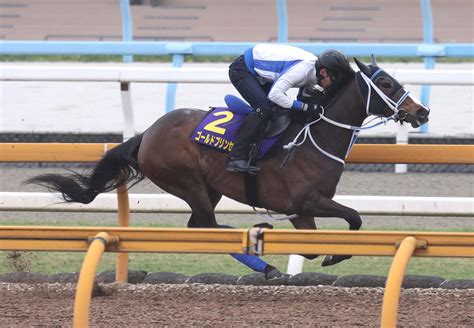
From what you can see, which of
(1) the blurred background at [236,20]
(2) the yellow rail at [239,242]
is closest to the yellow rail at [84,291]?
(2) the yellow rail at [239,242]

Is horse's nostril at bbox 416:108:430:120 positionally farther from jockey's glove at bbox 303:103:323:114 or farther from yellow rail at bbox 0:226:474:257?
yellow rail at bbox 0:226:474:257

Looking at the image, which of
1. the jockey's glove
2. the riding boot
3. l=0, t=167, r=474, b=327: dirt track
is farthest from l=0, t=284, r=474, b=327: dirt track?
the jockey's glove

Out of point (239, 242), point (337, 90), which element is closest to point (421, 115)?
point (337, 90)

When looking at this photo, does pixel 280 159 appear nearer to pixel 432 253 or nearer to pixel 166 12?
pixel 432 253

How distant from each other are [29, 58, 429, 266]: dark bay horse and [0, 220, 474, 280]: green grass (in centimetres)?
63

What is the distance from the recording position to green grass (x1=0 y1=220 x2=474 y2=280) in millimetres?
6961

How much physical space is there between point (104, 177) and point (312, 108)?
4.13 feet

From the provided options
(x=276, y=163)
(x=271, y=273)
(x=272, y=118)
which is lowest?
(x=271, y=273)

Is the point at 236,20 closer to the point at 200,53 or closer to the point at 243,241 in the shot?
the point at 200,53

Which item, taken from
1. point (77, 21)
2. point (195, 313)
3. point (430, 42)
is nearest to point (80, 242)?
point (195, 313)

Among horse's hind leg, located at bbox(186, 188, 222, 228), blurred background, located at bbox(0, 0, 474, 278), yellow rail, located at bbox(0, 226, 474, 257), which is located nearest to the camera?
yellow rail, located at bbox(0, 226, 474, 257)

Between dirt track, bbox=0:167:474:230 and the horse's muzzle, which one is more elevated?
the horse's muzzle

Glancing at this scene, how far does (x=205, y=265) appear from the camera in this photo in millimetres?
7250

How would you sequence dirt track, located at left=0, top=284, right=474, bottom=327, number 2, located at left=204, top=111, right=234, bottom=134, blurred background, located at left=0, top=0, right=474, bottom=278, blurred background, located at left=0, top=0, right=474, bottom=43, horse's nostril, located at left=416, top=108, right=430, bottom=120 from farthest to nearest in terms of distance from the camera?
blurred background, located at left=0, top=0, right=474, bottom=43, blurred background, located at left=0, top=0, right=474, bottom=278, number 2, located at left=204, top=111, right=234, bottom=134, horse's nostril, located at left=416, top=108, right=430, bottom=120, dirt track, located at left=0, top=284, right=474, bottom=327
